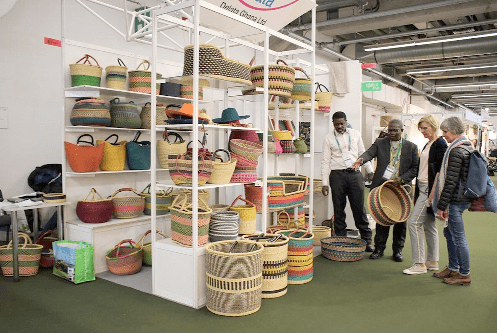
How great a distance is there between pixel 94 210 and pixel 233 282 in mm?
2049

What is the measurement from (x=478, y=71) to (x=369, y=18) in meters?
8.75

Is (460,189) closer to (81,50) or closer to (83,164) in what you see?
(83,164)

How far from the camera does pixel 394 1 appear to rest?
31.9 feet

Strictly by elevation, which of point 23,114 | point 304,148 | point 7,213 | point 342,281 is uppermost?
point 23,114

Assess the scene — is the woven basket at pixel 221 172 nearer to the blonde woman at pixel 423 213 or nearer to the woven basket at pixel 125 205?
the woven basket at pixel 125 205

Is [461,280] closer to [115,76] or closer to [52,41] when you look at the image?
[115,76]

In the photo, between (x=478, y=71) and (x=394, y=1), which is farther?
(x=478, y=71)

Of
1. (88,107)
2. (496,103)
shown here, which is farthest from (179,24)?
(496,103)

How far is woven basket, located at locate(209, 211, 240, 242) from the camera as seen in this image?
3967 mm

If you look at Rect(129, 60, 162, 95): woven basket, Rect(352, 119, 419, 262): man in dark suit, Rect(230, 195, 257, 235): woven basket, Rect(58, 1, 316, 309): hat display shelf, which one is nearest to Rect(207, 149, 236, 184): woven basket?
Rect(58, 1, 316, 309): hat display shelf

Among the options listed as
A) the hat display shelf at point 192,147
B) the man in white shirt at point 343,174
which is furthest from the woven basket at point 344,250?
the hat display shelf at point 192,147

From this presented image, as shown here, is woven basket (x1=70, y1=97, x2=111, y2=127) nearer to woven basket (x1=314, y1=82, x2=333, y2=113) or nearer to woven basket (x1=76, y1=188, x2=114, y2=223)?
woven basket (x1=76, y1=188, x2=114, y2=223)

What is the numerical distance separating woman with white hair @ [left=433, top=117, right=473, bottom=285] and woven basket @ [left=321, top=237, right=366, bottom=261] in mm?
1035

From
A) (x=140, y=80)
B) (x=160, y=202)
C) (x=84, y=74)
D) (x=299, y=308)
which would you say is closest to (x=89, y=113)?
(x=84, y=74)
